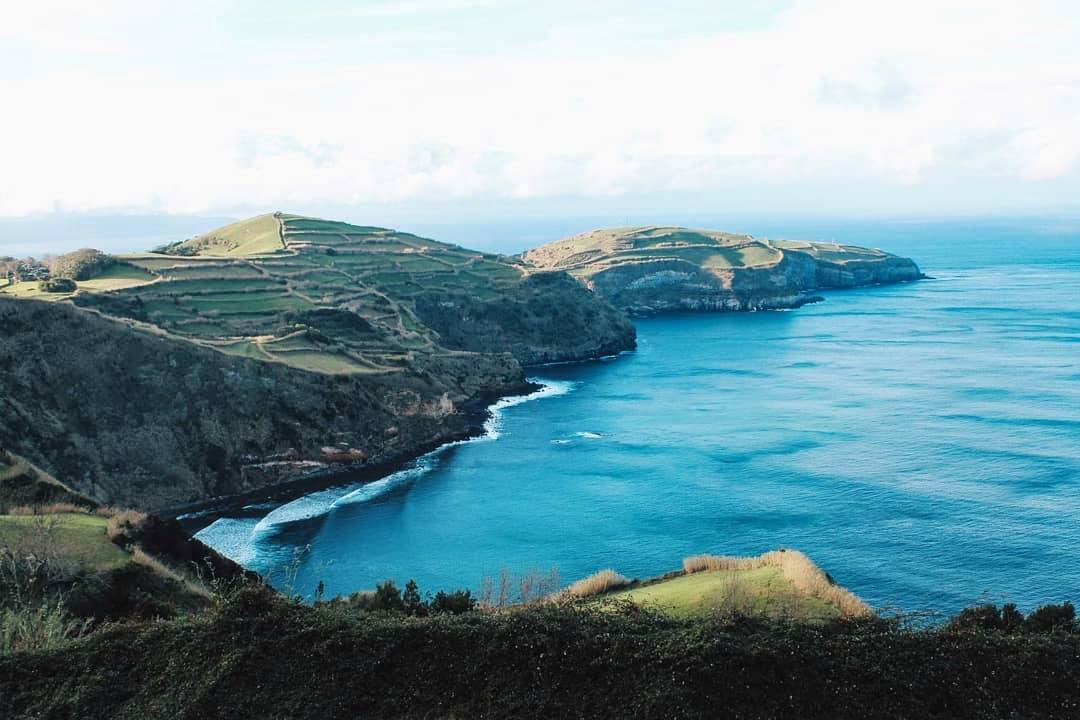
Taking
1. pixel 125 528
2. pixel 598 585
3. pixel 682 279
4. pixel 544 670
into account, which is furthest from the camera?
pixel 682 279

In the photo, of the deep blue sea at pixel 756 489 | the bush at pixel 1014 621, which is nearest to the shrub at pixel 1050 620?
the bush at pixel 1014 621

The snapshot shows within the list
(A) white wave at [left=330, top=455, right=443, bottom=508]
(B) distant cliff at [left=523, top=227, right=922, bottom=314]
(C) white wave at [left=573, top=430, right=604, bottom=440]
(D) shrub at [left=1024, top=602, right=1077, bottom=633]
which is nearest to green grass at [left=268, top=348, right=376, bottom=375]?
(A) white wave at [left=330, top=455, right=443, bottom=508]

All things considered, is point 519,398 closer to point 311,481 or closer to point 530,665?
point 311,481

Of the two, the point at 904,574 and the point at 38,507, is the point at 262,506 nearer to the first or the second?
the point at 38,507

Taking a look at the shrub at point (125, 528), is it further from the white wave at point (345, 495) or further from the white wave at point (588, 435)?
the white wave at point (588, 435)

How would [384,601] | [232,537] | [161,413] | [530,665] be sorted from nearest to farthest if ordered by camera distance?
1. [530,665]
2. [384,601]
3. [232,537]
4. [161,413]

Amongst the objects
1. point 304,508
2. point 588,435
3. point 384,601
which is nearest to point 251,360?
point 304,508

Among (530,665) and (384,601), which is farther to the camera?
(384,601)

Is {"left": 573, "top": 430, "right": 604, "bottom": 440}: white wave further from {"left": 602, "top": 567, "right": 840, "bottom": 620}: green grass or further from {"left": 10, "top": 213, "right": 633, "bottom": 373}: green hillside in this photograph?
{"left": 602, "top": 567, "right": 840, "bottom": 620}: green grass
